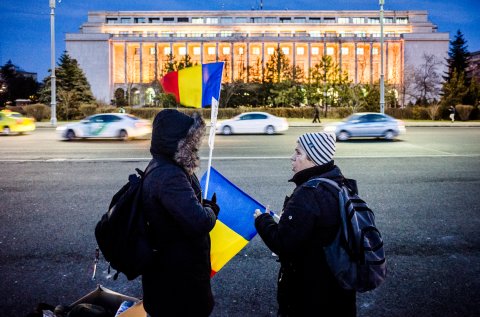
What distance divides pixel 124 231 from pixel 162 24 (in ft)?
339

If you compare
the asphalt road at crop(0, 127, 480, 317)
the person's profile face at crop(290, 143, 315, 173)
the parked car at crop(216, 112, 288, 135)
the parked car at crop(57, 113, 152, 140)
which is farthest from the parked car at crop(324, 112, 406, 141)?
the person's profile face at crop(290, 143, 315, 173)

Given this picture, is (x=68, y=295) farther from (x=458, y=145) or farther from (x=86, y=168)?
(x=458, y=145)

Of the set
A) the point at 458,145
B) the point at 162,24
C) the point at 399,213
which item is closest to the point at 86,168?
the point at 399,213

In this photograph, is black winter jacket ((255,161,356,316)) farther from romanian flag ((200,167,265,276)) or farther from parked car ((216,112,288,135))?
parked car ((216,112,288,135))

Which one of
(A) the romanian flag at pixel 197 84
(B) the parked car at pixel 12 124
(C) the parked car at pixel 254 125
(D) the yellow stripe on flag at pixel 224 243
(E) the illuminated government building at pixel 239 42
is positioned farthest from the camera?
(E) the illuminated government building at pixel 239 42

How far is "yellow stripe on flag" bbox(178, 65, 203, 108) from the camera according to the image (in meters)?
3.87

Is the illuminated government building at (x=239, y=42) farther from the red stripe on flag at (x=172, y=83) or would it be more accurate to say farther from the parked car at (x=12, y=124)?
the red stripe on flag at (x=172, y=83)

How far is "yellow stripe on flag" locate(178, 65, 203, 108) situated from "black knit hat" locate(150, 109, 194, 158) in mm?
1060

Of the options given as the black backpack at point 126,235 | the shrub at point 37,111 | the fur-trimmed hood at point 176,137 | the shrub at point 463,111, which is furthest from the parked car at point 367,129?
the shrub at point 37,111

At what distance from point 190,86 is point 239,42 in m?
91.6

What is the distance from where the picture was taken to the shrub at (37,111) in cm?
4212

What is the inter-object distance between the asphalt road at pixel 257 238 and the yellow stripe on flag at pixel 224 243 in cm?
75

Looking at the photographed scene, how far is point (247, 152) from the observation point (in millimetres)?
16359

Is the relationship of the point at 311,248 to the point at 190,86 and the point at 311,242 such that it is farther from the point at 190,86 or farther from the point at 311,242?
the point at 190,86
